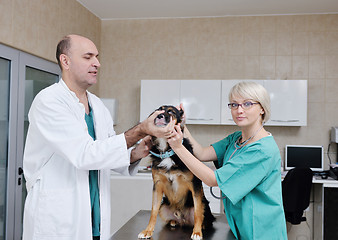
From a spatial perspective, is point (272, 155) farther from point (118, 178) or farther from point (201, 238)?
point (118, 178)

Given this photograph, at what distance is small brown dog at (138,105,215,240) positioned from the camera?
159cm

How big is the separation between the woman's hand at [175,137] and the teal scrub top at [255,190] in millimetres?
218

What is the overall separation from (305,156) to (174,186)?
3261 millimetres

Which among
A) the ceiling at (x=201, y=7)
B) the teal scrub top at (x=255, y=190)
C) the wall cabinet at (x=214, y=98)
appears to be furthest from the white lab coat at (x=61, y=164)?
the ceiling at (x=201, y=7)

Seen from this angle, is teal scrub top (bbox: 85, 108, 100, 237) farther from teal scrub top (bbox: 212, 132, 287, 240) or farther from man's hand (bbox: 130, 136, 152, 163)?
teal scrub top (bbox: 212, 132, 287, 240)

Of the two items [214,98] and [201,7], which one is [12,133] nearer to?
[214,98]

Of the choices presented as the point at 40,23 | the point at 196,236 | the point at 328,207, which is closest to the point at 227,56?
the point at 328,207

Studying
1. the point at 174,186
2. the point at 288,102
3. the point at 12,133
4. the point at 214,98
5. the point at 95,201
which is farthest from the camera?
the point at 214,98

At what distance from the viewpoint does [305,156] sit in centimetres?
441

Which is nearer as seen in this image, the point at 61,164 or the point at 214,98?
the point at 61,164

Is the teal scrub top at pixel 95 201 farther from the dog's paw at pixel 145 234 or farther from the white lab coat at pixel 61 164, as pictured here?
the dog's paw at pixel 145 234

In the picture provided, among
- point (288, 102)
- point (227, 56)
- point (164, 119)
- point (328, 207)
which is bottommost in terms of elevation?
point (328, 207)

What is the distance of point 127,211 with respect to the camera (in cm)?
407

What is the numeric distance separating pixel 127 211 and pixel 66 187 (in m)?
2.57
